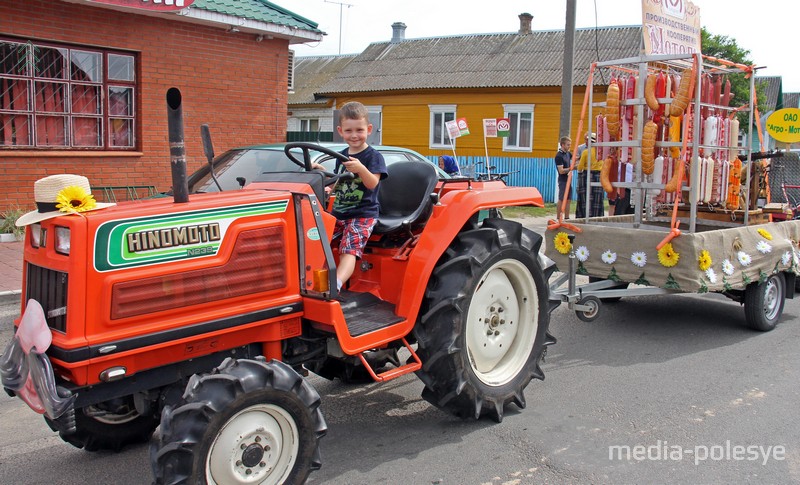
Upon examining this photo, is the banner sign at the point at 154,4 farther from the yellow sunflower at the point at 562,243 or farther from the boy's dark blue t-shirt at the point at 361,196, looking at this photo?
the boy's dark blue t-shirt at the point at 361,196

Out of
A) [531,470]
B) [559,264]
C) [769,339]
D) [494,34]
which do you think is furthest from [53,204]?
[494,34]

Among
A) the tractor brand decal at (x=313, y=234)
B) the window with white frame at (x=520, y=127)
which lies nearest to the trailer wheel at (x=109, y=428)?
the tractor brand decal at (x=313, y=234)

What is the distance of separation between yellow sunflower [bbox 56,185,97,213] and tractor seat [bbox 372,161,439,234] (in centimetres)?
173

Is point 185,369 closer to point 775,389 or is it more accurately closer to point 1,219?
point 775,389

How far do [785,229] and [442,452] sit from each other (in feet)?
15.8

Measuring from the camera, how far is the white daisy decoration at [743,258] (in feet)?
20.0

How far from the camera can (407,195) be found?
14.7 ft

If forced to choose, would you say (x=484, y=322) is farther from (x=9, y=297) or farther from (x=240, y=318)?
(x=9, y=297)

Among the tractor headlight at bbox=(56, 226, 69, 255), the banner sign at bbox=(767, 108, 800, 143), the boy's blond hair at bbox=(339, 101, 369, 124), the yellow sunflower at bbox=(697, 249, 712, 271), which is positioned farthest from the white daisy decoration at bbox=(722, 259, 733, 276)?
the banner sign at bbox=(767, 108, 800, 143)

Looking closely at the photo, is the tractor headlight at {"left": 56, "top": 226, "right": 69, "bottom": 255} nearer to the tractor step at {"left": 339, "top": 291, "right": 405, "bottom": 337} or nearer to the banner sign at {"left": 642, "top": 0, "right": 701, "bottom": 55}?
the tractor step at {"left": 339, "top": 291, "right": 405, "bottom": 337}

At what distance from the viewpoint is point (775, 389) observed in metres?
4.97

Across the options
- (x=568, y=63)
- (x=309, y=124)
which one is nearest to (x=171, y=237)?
(x=568, y=63)

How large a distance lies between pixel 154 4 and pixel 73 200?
27.9 ft

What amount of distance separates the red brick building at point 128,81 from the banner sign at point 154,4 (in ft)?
0.06
